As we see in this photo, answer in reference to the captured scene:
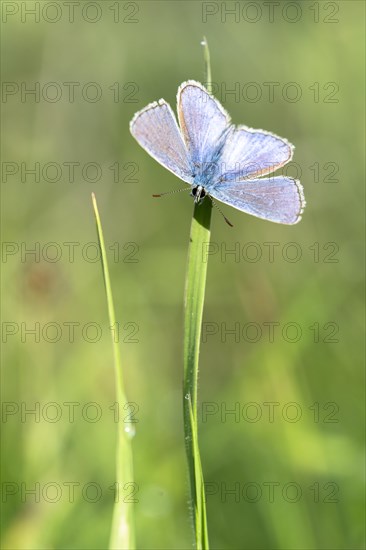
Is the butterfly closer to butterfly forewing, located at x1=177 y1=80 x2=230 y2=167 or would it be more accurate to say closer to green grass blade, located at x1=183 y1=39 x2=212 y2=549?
butterfly forewing, located at x1=177 y1=80 x2=230 y2=167

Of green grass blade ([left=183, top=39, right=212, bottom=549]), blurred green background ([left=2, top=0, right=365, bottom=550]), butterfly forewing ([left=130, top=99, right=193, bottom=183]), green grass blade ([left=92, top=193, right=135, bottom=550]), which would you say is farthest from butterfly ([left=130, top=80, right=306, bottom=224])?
blurred green background ([left=2, top=0, right=365, bottom=550])

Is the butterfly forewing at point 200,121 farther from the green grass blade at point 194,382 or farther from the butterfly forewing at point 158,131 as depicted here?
the green grass blade at point 194,382

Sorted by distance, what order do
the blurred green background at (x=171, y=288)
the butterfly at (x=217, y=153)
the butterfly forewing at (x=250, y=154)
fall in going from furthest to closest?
the blurred green background at (x=171, y=288) < the butterfly forewing at (x=250, y=154) < the butterfly at (x=217, y=153)

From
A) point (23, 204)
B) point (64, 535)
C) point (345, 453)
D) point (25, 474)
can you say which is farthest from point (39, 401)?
point (23, 204)

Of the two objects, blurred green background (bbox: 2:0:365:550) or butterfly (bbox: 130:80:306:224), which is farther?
blurred green background (bbox: 2:0:365:550)

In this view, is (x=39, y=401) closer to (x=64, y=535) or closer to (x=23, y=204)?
(x=64, y=535)

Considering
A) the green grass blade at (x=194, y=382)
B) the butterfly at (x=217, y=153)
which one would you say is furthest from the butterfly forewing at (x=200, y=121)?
the green grass blade at (x=194, y=382)
